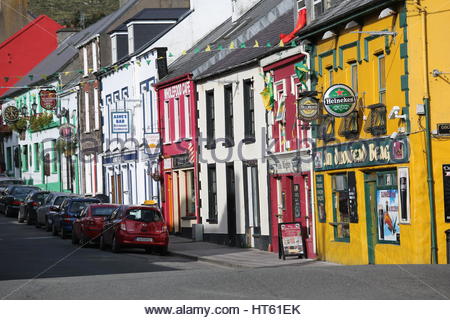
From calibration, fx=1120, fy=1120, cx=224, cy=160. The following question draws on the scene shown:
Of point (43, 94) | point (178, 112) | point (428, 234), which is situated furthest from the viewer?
point (43, 94)

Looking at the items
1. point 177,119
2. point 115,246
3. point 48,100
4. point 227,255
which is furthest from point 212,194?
point 48,100

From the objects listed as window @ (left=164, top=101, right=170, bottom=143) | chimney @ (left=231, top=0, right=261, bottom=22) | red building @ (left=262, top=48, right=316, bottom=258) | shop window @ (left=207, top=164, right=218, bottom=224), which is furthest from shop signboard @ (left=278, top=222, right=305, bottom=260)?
chimney @ (left=231, top=0, right=261, bottom=22)

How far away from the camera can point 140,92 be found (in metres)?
50.2

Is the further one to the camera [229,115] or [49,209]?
[49,209]

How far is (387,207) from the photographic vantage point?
26656mm

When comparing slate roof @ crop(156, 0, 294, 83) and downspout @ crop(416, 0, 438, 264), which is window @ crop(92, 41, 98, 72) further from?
downspout @ crop(416, 0, 438, 264)

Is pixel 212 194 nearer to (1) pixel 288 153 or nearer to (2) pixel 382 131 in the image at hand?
(1) pixel 288 153

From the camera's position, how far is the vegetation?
3402 inches

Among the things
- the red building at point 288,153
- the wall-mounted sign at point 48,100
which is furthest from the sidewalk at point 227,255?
the wall-mounted sign at point 48,100

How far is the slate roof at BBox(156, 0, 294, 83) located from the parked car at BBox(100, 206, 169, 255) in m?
6.01

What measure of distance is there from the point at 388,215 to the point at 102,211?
44.5ft

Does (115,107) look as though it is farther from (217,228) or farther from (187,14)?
(217,228)
